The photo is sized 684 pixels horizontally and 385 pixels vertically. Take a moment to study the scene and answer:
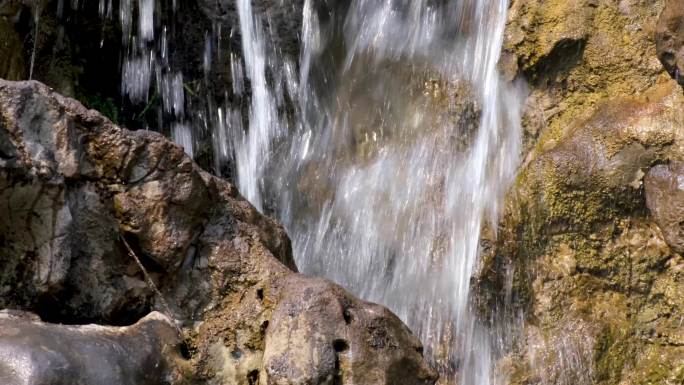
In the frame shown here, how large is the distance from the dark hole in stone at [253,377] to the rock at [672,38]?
103 inches

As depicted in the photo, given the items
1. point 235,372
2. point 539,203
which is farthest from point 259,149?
point 235,372

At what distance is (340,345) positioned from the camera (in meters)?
3.09

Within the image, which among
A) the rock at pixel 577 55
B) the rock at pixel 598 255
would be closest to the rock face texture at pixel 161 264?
the rock at pixel 598 255

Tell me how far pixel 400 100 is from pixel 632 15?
1416 millimetres

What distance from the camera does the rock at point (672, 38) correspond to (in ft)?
14.4

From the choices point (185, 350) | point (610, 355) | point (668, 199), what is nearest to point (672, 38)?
Result: point (668, 199)

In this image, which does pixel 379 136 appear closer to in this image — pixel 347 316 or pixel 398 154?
pixel 398 154

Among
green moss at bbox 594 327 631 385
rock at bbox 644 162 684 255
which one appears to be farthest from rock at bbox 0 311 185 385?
rock at bbox 644 162 684 255

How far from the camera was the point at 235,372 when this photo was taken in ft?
10.5

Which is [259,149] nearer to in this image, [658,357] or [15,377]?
[658,357]

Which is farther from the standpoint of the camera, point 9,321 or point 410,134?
point 410,134

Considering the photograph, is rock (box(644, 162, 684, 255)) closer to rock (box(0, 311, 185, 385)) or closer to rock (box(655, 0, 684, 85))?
rock (box(655, 0, 684, 85))

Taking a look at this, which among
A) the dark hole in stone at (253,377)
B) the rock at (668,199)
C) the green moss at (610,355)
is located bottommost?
the dark hole in stone at (253,377)

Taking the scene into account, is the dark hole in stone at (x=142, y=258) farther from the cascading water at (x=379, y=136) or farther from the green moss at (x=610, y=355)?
the green moss at (x=610, y=355)
